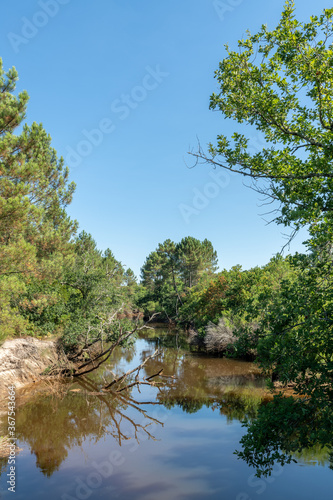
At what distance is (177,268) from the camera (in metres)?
65.8

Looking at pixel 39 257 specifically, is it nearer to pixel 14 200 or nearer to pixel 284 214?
pixel 14 200

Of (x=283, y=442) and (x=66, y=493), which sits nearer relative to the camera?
(x=283, y=442)

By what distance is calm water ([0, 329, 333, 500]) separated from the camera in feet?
28.0

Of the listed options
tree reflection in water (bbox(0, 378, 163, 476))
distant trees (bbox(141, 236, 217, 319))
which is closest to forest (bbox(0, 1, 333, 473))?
tree reflection in water (bbox(0, 378, 163, 476))

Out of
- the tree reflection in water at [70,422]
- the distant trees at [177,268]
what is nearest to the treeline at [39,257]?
the tree reflection in water at [70,422]

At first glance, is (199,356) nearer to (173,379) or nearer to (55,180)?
(173,379)

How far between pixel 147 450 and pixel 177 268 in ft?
181

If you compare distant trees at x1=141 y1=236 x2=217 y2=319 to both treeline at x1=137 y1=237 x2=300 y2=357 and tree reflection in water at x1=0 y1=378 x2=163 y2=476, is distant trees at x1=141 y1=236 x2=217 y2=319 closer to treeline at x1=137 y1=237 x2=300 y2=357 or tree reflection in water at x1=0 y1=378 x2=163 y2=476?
treeline at x1=137 y1=237 x2=300 y2=357

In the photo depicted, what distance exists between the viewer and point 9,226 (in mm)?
12305

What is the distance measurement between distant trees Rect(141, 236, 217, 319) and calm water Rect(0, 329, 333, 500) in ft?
125

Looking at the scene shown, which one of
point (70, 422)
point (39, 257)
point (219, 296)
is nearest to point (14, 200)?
point (70, 422)

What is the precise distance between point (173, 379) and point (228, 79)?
55.7ft

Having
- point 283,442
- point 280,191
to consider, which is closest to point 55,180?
point 280,191

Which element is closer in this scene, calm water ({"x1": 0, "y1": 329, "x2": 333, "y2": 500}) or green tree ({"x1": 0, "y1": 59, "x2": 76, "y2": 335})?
calm water ({"x1": 0, "y1": 329, "x2": 333, "y2": 500})
